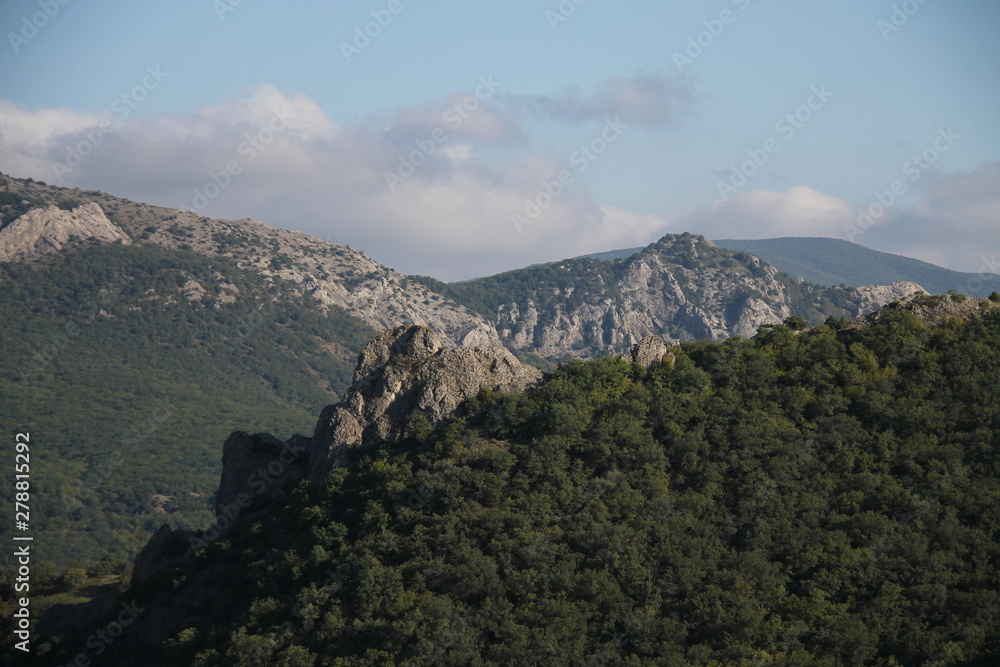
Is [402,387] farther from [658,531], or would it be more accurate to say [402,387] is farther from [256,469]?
[658,531]

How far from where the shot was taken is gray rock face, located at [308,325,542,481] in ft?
186

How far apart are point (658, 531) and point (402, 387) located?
1860cm

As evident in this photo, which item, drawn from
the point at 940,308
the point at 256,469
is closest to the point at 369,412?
the point at 256,469

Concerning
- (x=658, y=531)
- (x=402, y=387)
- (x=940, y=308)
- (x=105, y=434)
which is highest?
(x=940, y=308)

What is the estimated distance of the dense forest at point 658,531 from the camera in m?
43.1

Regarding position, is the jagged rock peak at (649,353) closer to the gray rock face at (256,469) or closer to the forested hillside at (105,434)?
the gray rock face at (256,469)

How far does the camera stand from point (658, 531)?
4866cm

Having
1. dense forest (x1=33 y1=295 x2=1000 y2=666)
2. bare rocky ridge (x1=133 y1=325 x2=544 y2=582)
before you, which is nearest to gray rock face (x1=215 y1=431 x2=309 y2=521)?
bare rocky ridge (x1=133 y1=325 x2=544 y2=582)

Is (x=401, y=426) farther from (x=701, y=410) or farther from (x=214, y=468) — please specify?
(x=214, y=468)

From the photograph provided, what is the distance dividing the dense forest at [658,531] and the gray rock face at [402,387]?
1351 mm

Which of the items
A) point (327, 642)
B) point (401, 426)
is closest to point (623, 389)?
point (401, 426)

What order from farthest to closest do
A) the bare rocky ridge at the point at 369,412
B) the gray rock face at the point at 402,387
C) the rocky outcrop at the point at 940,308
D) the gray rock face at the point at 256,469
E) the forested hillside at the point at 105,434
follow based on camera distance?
the forested hillside at the point at 105,434 < the rocky outcrop at the point at 940,308 < the gray rock face at the point at 256,469 < the bare rocky ridge at the point at 369,412 < the gray rock face at the point at 402,387

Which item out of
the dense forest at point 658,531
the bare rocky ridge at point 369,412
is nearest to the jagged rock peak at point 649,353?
the dense forest at point 658,531

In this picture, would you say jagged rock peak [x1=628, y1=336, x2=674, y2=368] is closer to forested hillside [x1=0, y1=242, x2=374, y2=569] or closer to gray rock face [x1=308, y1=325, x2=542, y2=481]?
gray rock face [x1=308, y1=325, x2=542, y2=481]
